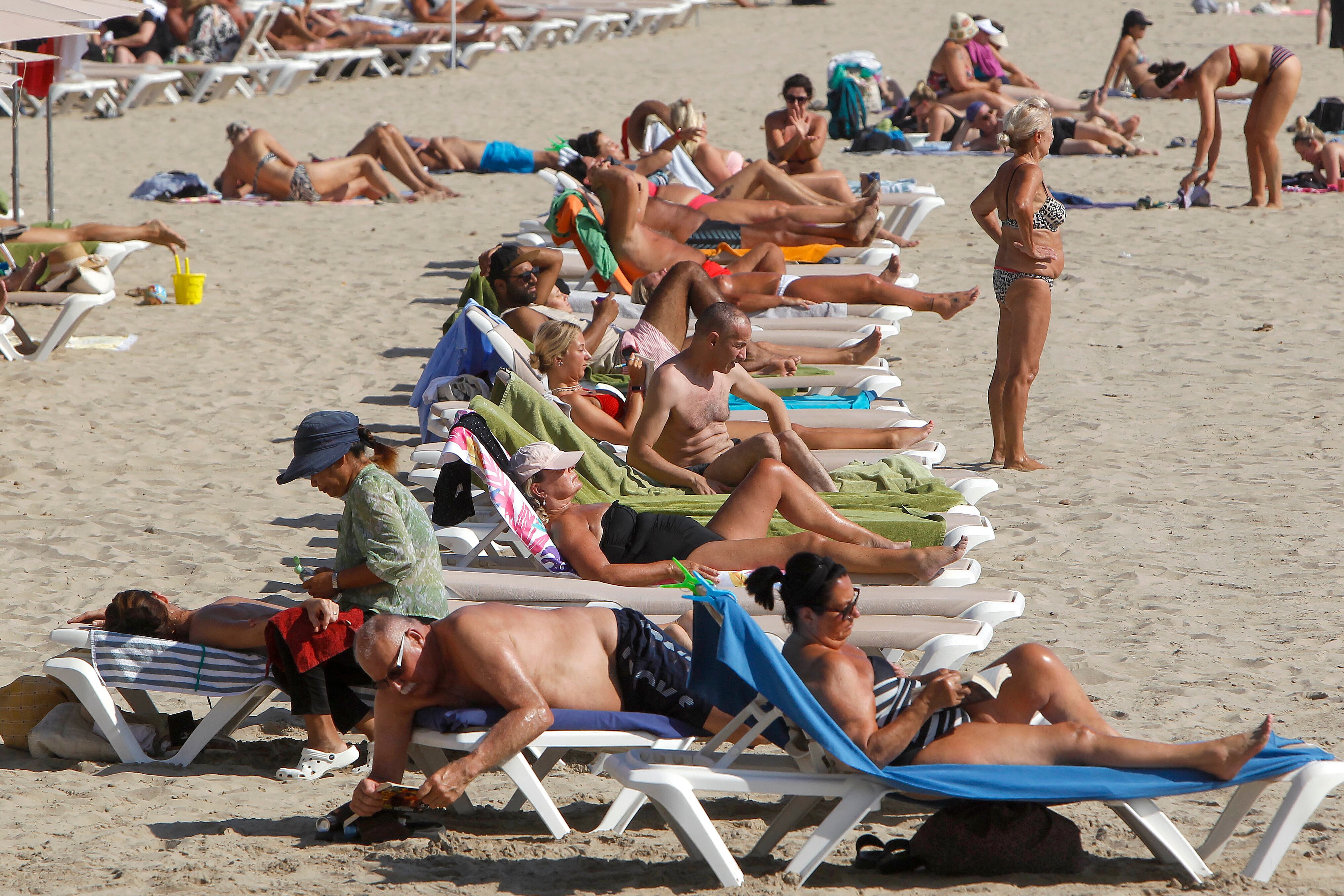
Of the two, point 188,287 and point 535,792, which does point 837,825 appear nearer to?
point 535,792

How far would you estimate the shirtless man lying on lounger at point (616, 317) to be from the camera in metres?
6.30

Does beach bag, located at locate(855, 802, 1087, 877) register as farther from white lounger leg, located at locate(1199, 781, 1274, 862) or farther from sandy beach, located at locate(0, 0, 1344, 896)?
white lounger leg, located at locate(1199, 781, 1274, 862)

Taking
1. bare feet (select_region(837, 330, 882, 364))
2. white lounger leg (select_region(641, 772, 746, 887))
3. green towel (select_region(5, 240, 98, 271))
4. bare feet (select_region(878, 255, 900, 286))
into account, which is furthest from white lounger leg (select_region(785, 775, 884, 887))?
green towel (select_region(5, 240, 98, 271))

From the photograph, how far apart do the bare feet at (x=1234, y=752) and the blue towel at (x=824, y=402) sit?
3306mm

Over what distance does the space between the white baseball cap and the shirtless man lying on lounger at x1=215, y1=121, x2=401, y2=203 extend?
8474 mm

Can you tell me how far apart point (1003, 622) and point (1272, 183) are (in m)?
8.20

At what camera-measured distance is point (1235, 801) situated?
123 inches

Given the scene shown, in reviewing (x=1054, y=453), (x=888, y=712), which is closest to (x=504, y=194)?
(x=1054, y=453)

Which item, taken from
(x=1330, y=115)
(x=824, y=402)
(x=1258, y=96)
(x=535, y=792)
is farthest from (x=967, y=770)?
(x=1330, y=115)

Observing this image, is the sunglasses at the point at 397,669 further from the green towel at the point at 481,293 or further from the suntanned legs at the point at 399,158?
the suntanned legs at the point at 399,158

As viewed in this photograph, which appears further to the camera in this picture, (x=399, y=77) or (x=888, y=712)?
(x=399, y=77)

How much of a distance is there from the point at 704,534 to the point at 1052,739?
5.21 feet

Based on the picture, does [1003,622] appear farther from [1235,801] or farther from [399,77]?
[399,77]

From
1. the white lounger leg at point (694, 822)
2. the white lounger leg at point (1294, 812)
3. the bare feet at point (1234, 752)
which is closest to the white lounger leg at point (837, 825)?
the white lounger leg at point (694, 822)
